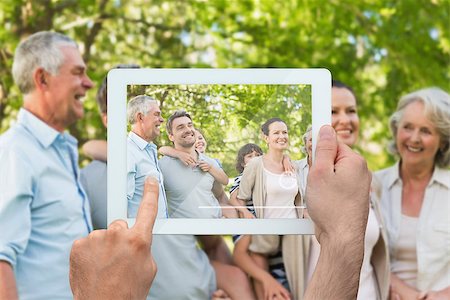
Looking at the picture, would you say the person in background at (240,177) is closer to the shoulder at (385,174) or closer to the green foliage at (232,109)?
the green foliage at (232,109)

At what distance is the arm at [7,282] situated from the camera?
191 centimetres

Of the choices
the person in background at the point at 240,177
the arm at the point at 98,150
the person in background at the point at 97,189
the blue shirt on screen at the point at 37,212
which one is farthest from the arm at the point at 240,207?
the arm at the point at 98,150

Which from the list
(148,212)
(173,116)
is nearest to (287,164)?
(173,116)

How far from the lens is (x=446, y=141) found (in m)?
2.71

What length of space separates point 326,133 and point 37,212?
1217 mm

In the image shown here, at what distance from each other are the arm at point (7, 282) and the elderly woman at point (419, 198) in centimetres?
136

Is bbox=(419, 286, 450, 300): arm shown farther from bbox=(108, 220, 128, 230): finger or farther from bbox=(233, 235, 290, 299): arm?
bbox=(108, 220, 128, 230): finger

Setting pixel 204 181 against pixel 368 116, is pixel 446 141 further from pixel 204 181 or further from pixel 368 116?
pixel 368 116

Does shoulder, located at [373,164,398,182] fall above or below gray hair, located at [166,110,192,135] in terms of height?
below

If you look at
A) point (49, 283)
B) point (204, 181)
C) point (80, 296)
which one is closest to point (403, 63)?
point (49, 283)

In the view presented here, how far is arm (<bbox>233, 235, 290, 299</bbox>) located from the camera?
2.33 m

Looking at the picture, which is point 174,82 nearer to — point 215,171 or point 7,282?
point 215,171

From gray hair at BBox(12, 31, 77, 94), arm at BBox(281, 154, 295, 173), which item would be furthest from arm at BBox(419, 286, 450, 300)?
gray hair at BBox(12, 31, 77, 94)

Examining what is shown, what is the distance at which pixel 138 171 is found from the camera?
4.17 feet
